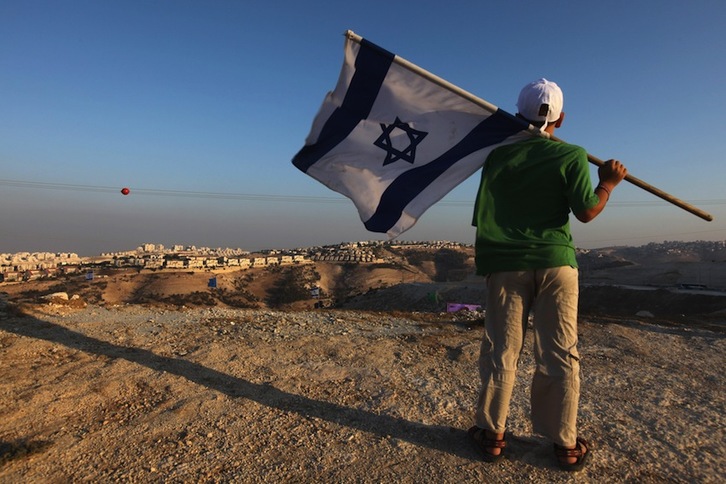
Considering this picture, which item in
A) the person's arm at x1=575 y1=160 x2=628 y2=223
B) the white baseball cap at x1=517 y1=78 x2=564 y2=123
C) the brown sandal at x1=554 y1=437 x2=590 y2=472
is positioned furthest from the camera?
the white baseball cap at x1=517 y1=78 x2=564 y2=123

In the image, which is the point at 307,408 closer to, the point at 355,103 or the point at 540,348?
the point at 540,348

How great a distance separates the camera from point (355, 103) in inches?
149

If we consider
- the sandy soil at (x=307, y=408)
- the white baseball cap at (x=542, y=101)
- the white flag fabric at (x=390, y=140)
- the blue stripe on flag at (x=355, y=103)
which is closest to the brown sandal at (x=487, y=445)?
the sandy soil at (x=307, y=408)

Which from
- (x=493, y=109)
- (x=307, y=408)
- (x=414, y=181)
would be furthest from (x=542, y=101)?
(x=307, y=408)

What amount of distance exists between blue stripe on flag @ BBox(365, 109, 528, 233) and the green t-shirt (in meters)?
0.69

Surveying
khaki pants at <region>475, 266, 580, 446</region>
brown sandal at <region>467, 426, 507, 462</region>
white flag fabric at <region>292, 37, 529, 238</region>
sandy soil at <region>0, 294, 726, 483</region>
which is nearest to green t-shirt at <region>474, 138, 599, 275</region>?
khaki pants at <region>475, 266, 580, 446</region>

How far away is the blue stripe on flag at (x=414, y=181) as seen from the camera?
11.6ft

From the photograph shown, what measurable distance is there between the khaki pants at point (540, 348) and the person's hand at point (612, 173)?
2.05 feet

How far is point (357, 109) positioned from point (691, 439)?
3703 mm

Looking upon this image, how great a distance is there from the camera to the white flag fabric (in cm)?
357

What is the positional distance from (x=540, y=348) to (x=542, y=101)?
1691 mm

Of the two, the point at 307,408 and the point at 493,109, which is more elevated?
the point at 493,109

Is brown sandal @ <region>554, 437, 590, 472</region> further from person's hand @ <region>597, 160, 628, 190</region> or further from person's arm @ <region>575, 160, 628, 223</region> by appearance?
person's hand @ <region>597, 160, 628, 190</region>

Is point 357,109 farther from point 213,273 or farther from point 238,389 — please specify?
point 213,273
